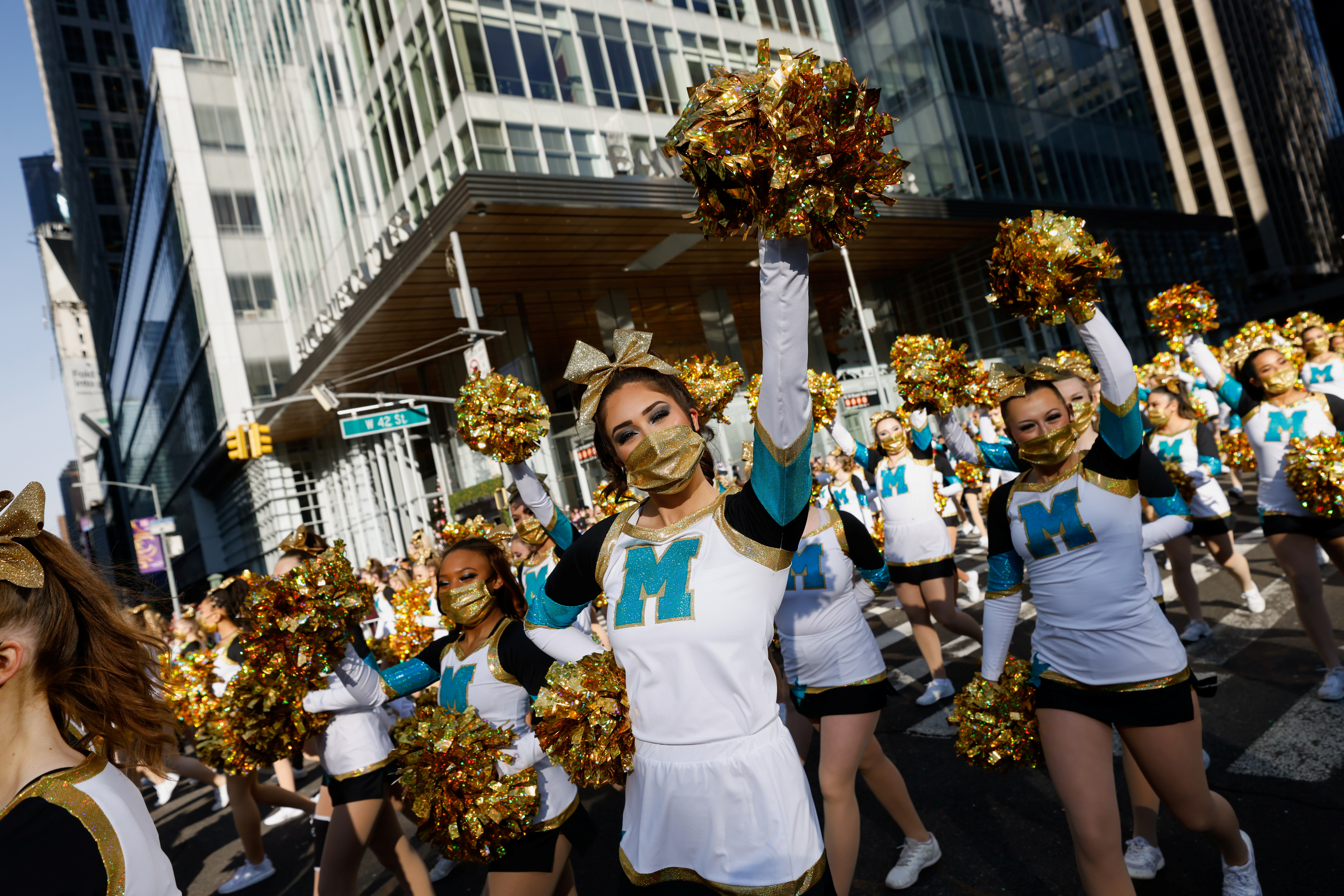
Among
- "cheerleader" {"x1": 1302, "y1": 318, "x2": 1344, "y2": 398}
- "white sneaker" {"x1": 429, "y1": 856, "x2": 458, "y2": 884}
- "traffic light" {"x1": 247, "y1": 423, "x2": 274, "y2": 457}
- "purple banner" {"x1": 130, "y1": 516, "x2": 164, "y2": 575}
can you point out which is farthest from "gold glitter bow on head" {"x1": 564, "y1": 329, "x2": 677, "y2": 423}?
"purple banner" {"x1": 130, "y1": 516, "x2": 164, "y2": 575}

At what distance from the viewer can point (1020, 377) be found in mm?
3133

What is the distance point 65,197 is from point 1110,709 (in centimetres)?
10366

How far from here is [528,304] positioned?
69.6ft

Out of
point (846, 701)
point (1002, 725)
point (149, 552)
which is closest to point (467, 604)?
point (846, 701)

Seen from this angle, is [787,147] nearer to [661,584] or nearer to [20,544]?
[661,584]

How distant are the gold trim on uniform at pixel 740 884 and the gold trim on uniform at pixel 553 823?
1.09 meters

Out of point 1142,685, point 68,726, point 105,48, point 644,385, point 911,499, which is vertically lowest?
point 1142,685

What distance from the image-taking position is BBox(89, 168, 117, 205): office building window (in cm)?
6538

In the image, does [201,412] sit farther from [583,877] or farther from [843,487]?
[583,877]

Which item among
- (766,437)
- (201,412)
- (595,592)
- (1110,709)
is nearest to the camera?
(766,437)

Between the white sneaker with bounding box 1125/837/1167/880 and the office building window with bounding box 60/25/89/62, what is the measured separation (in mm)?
92060

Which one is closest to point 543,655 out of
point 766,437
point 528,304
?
point 766,437

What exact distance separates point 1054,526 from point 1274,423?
3257mm

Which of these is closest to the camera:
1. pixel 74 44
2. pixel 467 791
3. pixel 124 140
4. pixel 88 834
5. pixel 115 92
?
pixel 88 834
